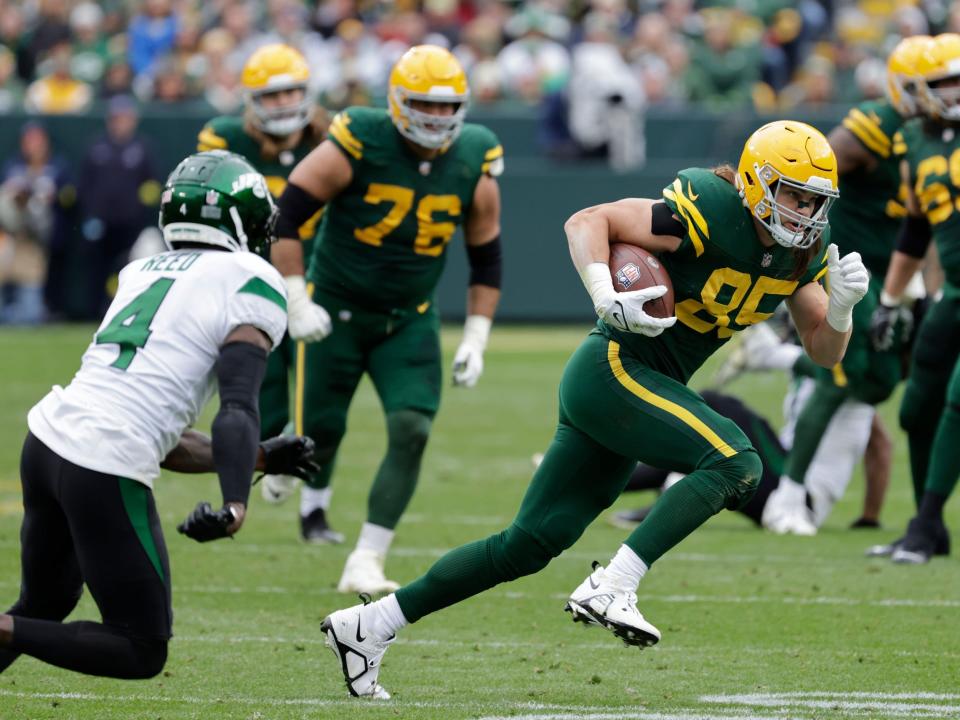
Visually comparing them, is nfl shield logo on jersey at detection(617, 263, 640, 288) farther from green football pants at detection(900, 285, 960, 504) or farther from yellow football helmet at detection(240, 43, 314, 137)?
yellow football helmet at detection(240, 43, 314, 137)

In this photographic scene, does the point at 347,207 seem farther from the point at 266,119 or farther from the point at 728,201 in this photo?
the point at 728,201

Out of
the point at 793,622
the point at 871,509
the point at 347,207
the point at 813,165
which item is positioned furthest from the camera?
the point at 871,509

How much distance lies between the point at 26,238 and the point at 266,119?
9.01m

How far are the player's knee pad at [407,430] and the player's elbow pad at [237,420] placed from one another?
93.9 inches

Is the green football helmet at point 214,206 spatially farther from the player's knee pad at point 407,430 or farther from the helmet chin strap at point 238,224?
the player's knee pad at point 407,430

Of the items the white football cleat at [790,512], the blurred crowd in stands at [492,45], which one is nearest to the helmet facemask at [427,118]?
the white football cleat at [790,512]

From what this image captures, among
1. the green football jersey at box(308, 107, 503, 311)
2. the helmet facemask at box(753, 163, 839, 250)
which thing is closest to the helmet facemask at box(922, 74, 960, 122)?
the green football jersey at box(308, 107, 503, 311)

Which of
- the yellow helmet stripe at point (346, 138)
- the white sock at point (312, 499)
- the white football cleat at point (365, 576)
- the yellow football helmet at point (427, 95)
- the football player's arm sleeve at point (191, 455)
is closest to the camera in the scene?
the football player's arm sleeve at point (191, 455)

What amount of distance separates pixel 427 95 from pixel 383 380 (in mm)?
1067

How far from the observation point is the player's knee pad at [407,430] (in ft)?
20.6

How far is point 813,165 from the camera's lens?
4.52 metres

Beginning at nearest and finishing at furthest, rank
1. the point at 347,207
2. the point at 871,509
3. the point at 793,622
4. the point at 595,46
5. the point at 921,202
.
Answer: the point at 793,622 → the point at 347,207 → the point at 921,202 → the point at 871,509 → the point at 595,46

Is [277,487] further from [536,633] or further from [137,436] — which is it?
[137,436]

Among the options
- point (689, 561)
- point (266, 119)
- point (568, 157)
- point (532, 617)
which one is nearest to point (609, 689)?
point (532, 617)
